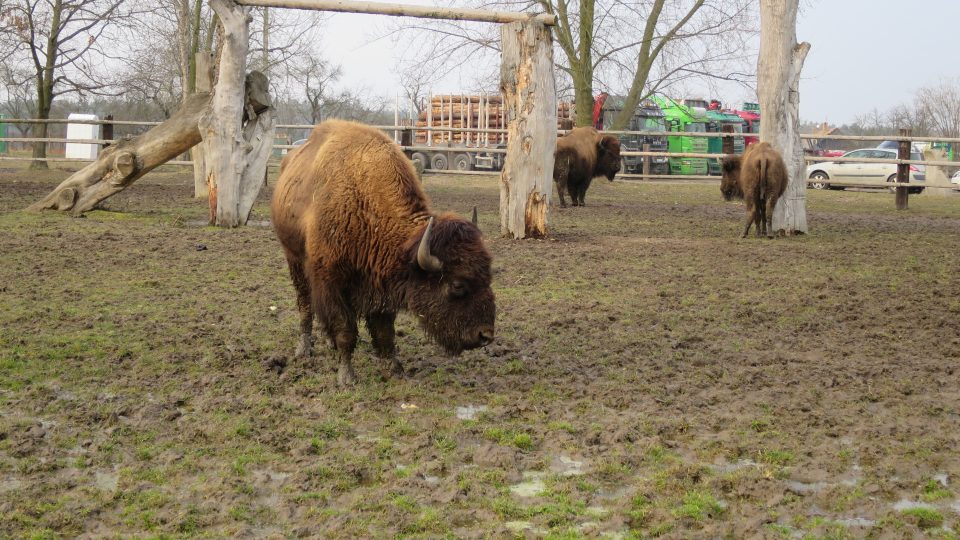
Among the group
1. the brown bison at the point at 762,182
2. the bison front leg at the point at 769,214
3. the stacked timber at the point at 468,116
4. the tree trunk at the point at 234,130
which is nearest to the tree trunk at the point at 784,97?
the bison front leg at the point at 769,214

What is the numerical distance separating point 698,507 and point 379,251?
2.72m

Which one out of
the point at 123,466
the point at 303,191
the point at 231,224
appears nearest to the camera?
the point at 123,466

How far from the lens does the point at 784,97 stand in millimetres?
14281

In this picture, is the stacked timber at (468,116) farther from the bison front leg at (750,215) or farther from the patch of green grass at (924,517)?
the patch of green grass at (924,517)

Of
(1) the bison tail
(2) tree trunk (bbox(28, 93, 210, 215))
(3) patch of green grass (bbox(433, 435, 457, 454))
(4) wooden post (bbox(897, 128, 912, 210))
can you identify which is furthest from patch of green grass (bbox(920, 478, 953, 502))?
(4) wooden post (bbox(897, 128, 912, 210))

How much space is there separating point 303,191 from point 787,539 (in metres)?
3.95

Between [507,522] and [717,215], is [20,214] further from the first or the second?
[507,522]

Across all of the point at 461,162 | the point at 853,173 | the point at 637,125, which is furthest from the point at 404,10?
the point at 637,125

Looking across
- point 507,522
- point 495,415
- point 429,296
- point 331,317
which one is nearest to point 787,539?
point 507,522

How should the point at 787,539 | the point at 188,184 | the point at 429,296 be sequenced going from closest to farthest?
the point at 787,539 → the point at 429,296 → the point at 188,184

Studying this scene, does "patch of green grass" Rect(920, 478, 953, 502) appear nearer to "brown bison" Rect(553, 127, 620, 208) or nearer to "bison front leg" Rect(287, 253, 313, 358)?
"bison front leg" Rect(287, 253, 313, 358)

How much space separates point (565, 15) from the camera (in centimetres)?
2984

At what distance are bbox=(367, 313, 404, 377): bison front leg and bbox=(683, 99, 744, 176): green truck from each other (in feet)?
95.5

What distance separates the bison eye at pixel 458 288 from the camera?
18.8 ft
